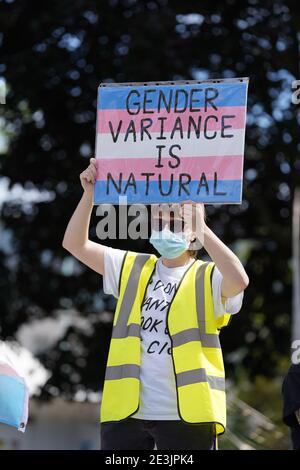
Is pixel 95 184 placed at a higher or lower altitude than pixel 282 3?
lower

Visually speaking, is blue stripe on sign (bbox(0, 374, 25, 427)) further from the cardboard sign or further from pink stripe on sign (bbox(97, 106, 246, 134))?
pink stripe on sign (bbox(97, 106, 246, 134))

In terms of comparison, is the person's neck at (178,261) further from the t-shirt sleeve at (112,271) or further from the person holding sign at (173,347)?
the t-shirt sleeve at (112,271)

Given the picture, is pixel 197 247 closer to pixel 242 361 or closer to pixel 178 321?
pixel 178 321

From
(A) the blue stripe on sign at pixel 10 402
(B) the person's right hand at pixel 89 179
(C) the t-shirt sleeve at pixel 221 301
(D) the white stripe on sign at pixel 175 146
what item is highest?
(D) the white stripe on sign at pixel 175 146

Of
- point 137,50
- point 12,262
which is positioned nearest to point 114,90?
point 137,50

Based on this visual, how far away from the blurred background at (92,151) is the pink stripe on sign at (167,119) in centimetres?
416

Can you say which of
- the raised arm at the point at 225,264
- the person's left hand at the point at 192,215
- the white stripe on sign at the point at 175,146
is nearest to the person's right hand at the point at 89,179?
the white stripe on sign at the point at 175,146

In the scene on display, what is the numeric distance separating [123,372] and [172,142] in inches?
42.7

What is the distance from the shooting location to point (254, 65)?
30.5 ft

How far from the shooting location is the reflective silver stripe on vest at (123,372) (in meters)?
3.87

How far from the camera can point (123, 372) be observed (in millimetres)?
3900

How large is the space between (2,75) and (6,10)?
0.67 m

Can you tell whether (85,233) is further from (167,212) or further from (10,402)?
(10,402)

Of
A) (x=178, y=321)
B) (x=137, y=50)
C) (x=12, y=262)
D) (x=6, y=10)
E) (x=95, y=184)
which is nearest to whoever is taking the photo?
(x=178, y=321)
